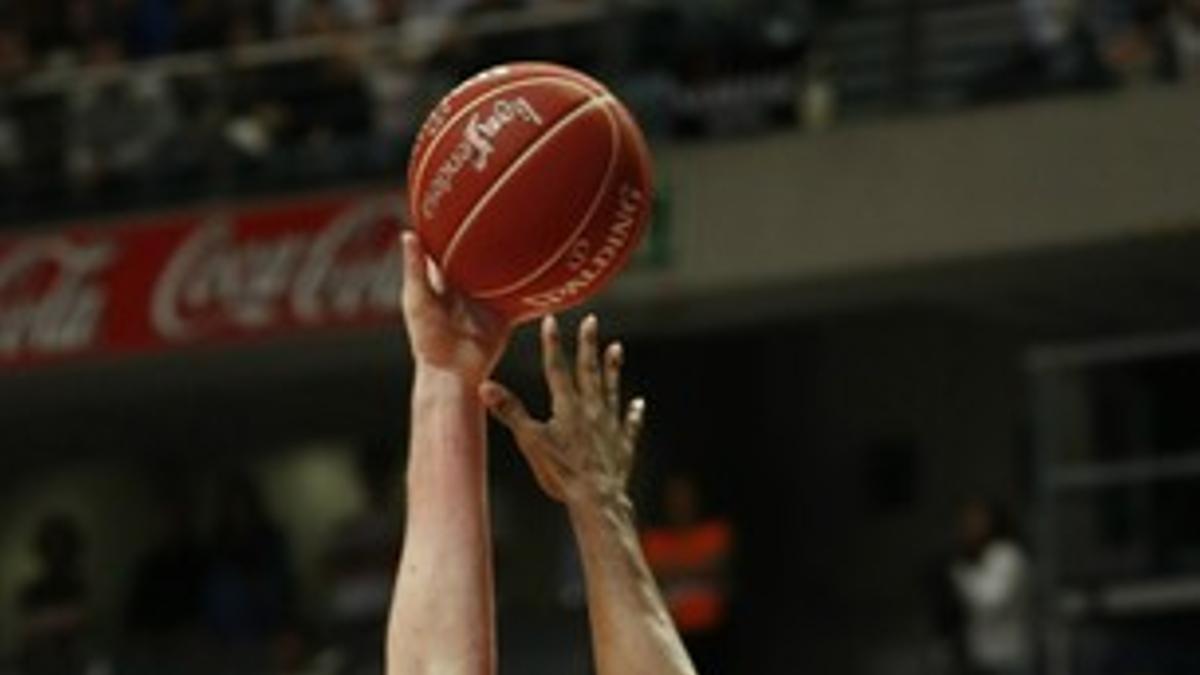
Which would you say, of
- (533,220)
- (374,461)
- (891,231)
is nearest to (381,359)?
(374,461)

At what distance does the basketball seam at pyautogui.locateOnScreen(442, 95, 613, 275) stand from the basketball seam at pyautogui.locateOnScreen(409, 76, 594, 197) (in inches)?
0.8

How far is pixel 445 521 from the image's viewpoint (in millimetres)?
4188

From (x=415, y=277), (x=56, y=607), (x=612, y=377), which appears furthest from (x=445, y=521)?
(x=56, y=607)

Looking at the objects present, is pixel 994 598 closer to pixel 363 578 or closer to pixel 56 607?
pixel 363 578

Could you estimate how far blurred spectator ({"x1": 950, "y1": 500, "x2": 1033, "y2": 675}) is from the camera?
14.9 m

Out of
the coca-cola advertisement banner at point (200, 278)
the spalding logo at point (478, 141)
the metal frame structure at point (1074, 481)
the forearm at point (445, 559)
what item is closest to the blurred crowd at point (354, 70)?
the coca-cola advertisement banner at point (200, 278)

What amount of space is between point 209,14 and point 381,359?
6.73 feet

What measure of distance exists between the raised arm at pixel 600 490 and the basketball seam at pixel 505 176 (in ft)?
1.03

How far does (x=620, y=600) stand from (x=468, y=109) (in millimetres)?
923

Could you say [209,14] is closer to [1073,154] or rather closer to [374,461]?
[374,461]

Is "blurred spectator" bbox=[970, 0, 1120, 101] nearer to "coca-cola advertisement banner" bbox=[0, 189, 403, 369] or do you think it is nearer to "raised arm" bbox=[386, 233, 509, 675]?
"coca-cola advertisement banner" bbox=[0, 189, 403, 369]

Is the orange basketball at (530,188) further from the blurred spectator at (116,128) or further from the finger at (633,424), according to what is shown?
the blurred spectator at (116,128)

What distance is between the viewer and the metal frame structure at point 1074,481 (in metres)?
14.8

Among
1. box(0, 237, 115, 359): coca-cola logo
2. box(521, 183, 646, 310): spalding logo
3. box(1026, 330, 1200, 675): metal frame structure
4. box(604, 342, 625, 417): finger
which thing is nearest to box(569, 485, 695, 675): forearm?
box(604, 342, 625, 417): finger
